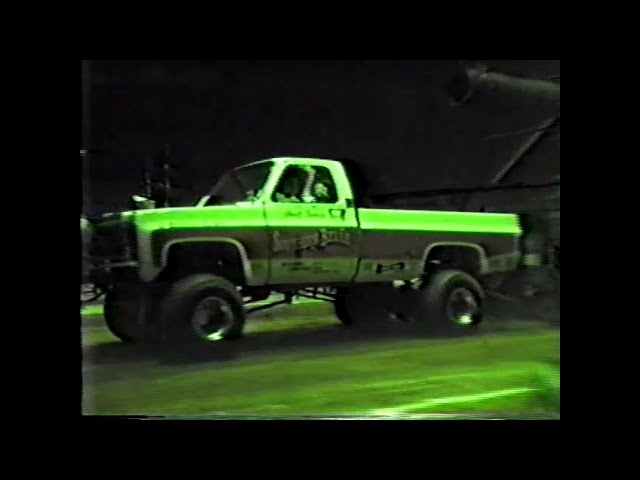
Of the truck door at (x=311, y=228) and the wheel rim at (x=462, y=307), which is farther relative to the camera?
the wheel rim at (x=462, y=307)

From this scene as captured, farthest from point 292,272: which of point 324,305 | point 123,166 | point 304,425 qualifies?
point 123,166

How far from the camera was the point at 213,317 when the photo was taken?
5.44 meters

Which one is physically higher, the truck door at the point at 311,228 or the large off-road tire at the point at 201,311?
the truck door at the point at 311,228

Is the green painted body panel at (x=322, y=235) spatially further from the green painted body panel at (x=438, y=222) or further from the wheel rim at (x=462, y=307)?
the wheel rim at (x=462, y=307)

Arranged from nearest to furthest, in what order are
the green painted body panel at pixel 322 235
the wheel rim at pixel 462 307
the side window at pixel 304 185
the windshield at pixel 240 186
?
the green painted body panel at pixel 322 235 < the windshield at pixel 240 186 < the side window at pixel 304 185 < the wheel rim at pixel 462 307

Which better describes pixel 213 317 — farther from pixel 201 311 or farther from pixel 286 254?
pixel 286 254

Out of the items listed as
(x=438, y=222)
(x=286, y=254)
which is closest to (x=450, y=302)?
(x=438, y=222)

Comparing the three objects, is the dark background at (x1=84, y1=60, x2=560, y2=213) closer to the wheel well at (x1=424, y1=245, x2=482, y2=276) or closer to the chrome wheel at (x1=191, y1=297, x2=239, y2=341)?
the wheel well at (x1=424, y1=245, x2=482, y2=276)

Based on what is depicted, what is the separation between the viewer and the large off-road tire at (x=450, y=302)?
228 inches

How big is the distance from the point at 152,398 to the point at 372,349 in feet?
5.37

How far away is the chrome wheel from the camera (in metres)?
5.40

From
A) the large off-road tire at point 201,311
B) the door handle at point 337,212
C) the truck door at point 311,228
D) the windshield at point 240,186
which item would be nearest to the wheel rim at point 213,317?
the large off-road tire at point 201,311

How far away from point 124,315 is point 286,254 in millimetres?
1252

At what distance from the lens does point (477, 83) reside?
561 centimetres
